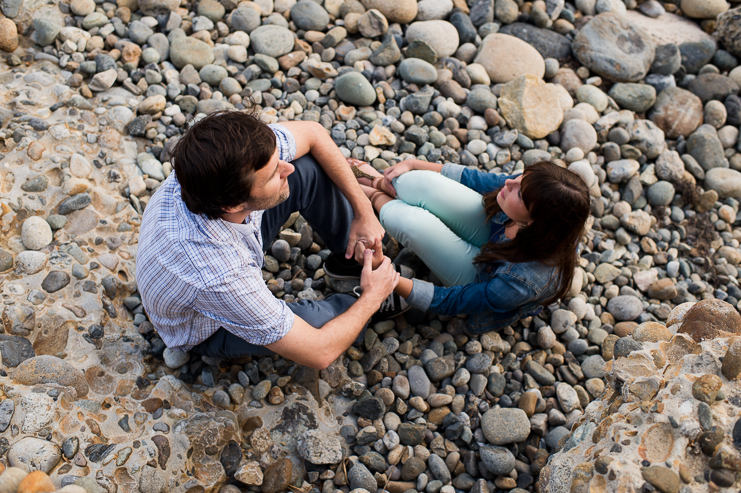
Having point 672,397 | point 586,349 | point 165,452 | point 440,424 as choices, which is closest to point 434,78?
point 586,349

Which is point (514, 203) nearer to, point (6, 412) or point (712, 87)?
point (6, 412)

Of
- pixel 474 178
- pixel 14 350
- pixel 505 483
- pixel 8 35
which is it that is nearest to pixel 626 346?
pixel 505 483

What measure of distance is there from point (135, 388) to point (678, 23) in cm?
571

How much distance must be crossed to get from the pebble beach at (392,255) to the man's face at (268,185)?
1.01m

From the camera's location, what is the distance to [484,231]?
309 cm

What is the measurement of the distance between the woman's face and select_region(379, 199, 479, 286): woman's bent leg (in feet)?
1.31

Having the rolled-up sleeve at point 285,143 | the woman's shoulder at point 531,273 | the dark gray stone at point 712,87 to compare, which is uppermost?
the dark gray stone at point 712,87

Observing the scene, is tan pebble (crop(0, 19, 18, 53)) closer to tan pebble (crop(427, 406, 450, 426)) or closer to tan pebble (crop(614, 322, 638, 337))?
tan pebble (crop(427, 406, 450, 426))

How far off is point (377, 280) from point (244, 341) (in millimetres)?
702

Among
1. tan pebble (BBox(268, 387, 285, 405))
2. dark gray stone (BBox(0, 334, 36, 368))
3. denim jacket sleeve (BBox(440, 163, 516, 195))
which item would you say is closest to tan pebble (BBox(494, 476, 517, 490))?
tan pebble (BBox(268, 387, 285, 405))

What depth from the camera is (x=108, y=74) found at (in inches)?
142

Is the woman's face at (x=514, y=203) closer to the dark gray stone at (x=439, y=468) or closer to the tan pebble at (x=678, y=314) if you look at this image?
the tan pebble at (x=678, y=314)

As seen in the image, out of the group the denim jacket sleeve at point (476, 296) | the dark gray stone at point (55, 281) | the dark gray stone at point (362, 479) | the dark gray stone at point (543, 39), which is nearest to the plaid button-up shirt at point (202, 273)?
the dark gray stone at point (55, 281)

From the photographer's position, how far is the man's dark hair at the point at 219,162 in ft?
6.37
